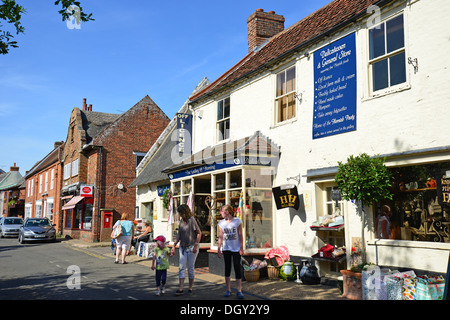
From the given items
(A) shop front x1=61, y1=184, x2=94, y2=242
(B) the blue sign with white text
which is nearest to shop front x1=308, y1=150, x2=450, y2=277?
(B) the blue sign with white text

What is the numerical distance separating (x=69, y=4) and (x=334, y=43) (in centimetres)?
594

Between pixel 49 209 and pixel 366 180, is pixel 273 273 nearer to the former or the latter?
pixel 366 180

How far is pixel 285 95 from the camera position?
10.9 meters

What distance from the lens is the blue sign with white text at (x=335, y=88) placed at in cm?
887

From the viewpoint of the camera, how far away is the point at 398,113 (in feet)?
25.3

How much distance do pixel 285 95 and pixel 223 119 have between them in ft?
10.4

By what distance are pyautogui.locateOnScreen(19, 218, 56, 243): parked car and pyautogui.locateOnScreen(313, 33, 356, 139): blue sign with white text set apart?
19985mm

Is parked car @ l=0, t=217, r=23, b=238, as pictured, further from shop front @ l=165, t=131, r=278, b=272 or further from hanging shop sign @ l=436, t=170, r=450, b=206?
hanging shop sign @ l=436, t=170, r=450, b=206

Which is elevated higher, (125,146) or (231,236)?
(125,146)

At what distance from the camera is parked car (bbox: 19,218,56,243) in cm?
2330

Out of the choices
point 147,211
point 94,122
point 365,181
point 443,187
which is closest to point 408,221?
point 443,187

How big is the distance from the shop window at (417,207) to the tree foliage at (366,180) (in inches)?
11.7

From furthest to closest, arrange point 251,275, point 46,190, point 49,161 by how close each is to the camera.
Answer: point 49,161
point 46,190
point 251,275

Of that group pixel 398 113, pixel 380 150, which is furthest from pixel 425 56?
pixel 380 150
